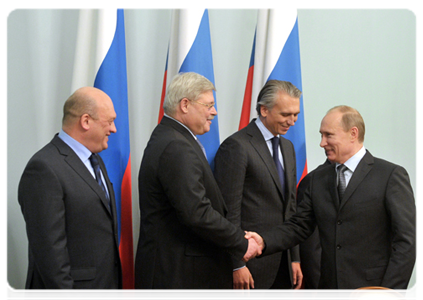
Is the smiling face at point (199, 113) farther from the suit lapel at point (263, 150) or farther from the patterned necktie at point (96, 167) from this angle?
the patterned necktie at point (96, 167)

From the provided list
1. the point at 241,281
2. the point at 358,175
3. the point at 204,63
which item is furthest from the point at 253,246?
the point at 204,63

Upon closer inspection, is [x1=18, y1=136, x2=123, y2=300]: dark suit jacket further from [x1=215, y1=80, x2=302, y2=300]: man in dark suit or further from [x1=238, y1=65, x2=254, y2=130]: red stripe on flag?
[x1=238, y1=65, x2=254, y2=130]: red stripe on flag

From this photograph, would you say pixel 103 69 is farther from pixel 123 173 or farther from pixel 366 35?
pixel 366 35

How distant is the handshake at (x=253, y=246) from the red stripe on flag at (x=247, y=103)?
39.7 inches

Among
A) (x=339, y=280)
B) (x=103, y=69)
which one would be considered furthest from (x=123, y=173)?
(x=339, y=280)

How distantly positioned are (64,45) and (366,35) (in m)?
2.40

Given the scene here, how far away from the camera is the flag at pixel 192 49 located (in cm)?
283

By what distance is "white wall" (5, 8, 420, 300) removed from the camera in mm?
2797

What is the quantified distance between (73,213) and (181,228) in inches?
21.5

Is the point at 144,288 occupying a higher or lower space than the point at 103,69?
lower

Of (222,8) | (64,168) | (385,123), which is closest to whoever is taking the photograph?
(64,168)

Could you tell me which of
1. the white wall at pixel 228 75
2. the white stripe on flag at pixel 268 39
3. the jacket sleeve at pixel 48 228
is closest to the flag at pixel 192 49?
the white wall at pixel 228 75

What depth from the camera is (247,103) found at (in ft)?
10.2

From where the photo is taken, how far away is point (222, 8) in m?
3.26
